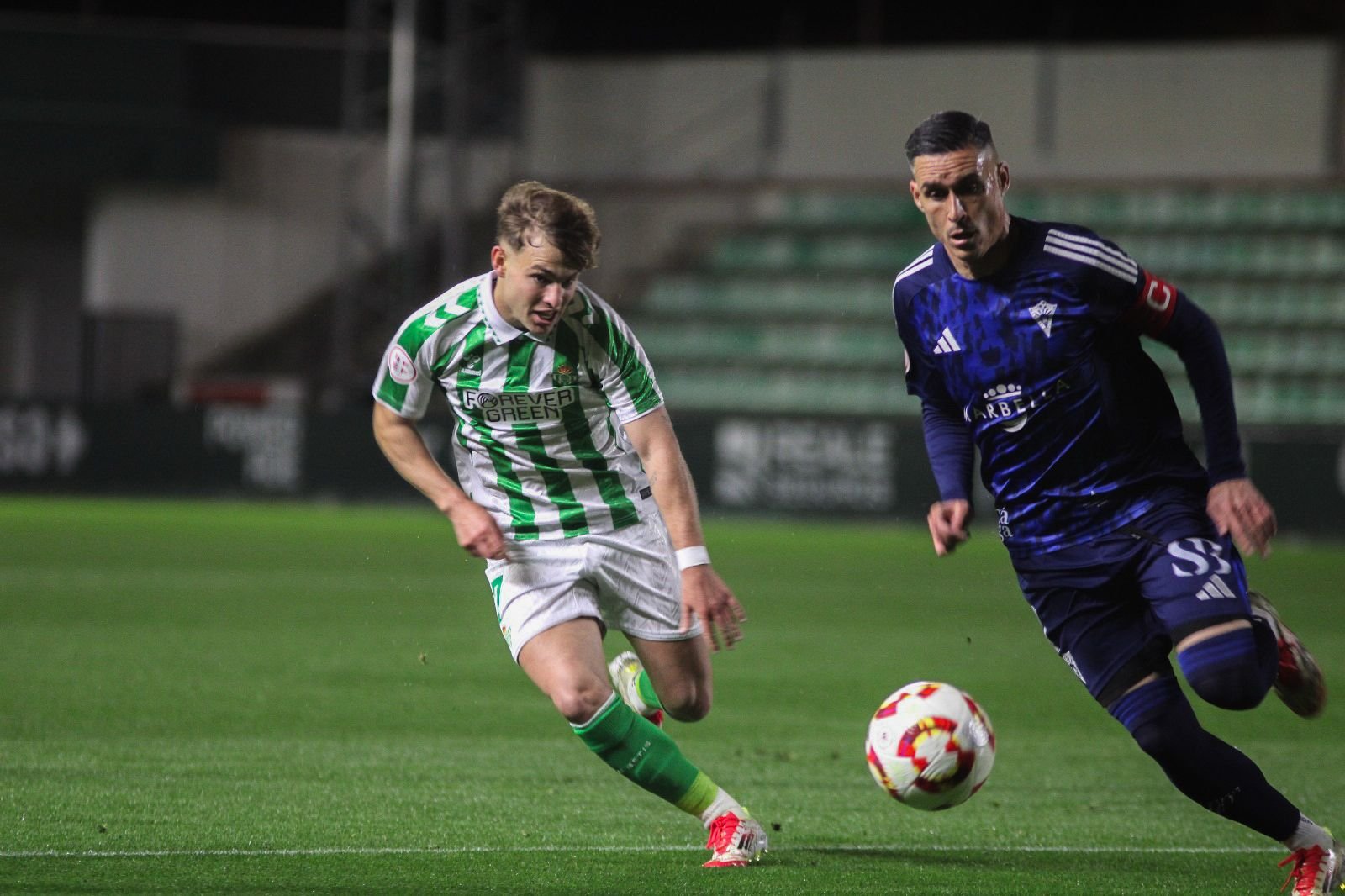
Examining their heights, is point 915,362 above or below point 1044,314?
below

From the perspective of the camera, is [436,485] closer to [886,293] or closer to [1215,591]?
[1215,591]

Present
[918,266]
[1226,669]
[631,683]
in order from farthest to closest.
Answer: [631,683]
[918,266]
[1226,669]

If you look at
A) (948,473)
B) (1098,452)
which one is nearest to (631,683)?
(948,473)

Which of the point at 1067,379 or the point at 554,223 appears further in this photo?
the point at 554,223

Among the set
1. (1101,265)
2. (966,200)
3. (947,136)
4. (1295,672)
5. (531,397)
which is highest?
(947,136)

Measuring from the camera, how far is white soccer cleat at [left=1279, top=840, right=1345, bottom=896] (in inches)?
178

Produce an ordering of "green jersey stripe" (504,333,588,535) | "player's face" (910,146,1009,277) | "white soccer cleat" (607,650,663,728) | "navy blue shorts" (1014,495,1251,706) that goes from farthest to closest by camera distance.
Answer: "white soccer cleat" (607,650,663,728) < "green jersey stripe" (504,333,588,535) < "player's face" (910,146,1009,277) < "navy blue shorts" (1014,495,1251,706)

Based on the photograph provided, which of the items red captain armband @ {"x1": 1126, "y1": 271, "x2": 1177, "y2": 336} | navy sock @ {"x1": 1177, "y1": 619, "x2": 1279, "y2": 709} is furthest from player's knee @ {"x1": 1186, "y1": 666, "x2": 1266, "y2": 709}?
red captain armband @ {"x1": 1126, "y1": 271, "x2": 1177, "y2": 336}

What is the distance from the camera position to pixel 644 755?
4906 millimetres

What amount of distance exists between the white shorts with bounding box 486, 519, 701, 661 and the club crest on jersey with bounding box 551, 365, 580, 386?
428mm

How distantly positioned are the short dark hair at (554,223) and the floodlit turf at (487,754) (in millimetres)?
1588

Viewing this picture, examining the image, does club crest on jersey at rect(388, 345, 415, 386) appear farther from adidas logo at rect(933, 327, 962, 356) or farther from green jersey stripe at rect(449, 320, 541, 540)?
adidas logo at rect(933, 327, 962, 356)

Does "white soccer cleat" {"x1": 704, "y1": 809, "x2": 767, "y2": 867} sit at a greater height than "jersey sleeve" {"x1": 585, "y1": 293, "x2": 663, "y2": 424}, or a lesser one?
lesser

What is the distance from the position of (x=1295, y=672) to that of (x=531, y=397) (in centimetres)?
212
